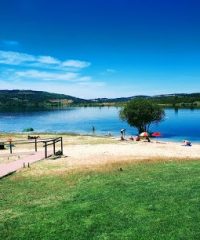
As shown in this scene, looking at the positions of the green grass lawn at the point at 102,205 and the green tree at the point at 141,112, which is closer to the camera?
the green grass lawn at the point at 102,205

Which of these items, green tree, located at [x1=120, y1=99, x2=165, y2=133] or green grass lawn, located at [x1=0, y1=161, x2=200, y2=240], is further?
green tree, located at [x1=120, y1=99, x2=165, y2=133]

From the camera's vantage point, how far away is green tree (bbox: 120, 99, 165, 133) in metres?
75.7

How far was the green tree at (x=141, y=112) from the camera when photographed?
7569cm

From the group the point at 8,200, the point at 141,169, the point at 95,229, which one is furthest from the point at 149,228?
the point at 141,169

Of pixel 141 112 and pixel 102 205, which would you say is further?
pixel 141 112

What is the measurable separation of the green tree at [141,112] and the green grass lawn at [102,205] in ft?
169

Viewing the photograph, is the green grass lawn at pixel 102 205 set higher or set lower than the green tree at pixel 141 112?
lower

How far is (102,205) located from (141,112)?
60.0m

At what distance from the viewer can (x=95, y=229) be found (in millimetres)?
13617

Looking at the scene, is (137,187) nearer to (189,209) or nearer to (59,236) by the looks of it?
(189,209)

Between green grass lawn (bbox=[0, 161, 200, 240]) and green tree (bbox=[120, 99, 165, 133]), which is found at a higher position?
green tree (bbox=[120, 99, 165, 133])

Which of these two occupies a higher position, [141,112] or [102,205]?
[141,112]

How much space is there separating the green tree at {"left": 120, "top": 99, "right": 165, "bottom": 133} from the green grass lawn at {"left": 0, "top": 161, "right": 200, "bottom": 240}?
51581 mm

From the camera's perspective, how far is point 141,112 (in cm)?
7562
